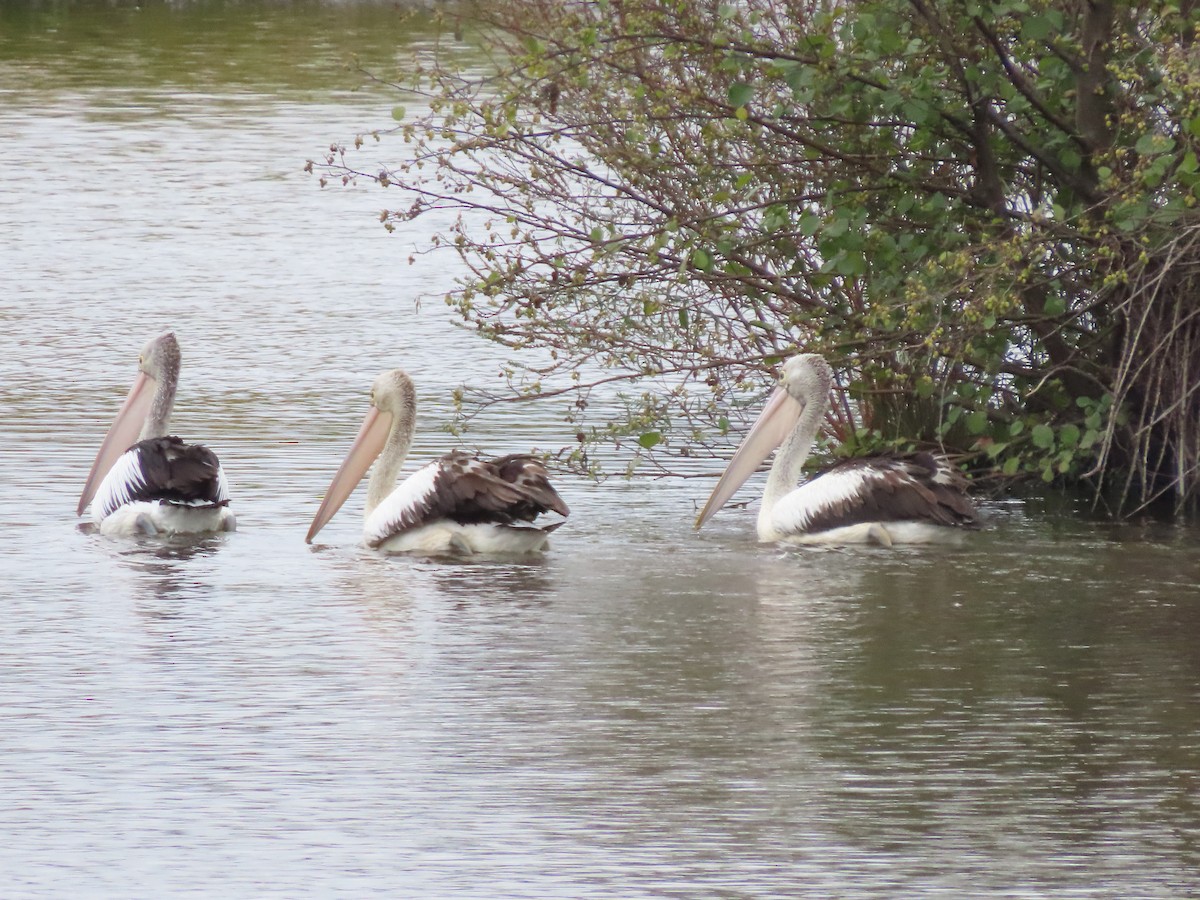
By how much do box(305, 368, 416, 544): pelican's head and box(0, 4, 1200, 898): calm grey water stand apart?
9.6 inches

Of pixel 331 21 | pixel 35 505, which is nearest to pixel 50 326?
pixel 35 505

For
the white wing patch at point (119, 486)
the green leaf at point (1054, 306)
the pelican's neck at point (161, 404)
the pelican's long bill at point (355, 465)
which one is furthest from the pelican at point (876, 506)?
the pelican's neck at point (161, 404)

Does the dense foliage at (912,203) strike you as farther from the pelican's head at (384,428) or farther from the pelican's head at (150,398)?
the pelican's head at (150,398)

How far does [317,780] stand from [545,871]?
0.91 metres

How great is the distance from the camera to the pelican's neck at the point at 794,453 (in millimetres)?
9562

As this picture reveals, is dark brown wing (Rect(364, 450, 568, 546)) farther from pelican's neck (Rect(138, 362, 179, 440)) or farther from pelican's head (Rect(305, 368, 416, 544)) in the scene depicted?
pelican's neck (Rect(138, 362, 179, 440))

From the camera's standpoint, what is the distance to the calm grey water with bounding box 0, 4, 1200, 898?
513 centimetres

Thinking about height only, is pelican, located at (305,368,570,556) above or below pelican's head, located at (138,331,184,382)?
below

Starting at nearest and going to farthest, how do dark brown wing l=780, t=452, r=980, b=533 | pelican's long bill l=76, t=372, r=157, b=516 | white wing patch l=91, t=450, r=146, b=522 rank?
dark brown wing l=780, t=452, r=980, b=533 → white wing patch l=91, t=450, r=146, b=522 → pelican's long bill l=76, t=372, r=157, b=516

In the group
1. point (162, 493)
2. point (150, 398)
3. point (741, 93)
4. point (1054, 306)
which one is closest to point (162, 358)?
point (150, 398)

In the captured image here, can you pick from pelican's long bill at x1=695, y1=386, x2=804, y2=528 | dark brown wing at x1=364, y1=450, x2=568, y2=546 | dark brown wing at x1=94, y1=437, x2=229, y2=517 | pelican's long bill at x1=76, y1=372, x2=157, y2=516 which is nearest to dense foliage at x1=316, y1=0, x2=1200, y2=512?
pelican's long bill at x1=695, y1=386, x2=804, y2=528

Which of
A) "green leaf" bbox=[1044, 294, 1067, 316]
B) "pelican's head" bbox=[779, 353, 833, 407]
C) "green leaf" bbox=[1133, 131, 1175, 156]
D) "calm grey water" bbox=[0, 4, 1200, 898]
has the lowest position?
"calm grey water" bbox=[0, 4, 1200, 898]

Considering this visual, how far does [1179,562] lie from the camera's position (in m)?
8.70

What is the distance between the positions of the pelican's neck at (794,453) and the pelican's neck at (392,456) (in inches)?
57.2
